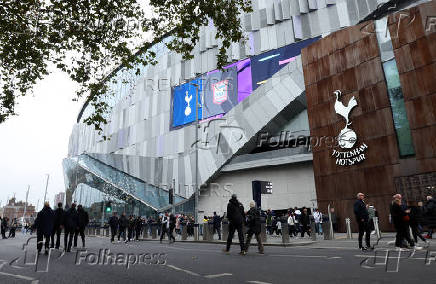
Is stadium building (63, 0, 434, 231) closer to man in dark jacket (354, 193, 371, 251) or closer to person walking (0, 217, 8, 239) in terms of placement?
person walking (0, 217, 8, 239)

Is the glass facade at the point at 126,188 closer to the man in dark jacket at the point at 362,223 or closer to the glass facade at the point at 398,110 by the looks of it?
the glass facade at the point at 398,110

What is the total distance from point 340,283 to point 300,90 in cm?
2586

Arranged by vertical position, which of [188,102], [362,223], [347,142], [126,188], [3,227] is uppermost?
[188,102]

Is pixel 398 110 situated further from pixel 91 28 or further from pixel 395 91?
pixel 91 28

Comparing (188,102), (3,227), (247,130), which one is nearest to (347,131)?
(247,130)

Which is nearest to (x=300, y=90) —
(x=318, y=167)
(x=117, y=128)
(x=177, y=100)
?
(x=318, y=167)

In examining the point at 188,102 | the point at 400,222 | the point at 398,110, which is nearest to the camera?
the point at 400,222

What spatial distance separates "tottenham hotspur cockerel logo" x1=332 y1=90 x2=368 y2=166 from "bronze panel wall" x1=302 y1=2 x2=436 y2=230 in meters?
0.29

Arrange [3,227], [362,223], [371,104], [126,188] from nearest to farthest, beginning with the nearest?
[362,223] < [371,104] < [3,227] < [126,188]

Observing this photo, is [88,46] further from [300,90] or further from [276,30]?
[276,30]

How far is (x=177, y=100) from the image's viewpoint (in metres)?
43.6

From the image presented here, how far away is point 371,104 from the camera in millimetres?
19109

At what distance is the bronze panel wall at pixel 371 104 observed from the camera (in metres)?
16.5

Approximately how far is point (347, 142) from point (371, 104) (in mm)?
2797
